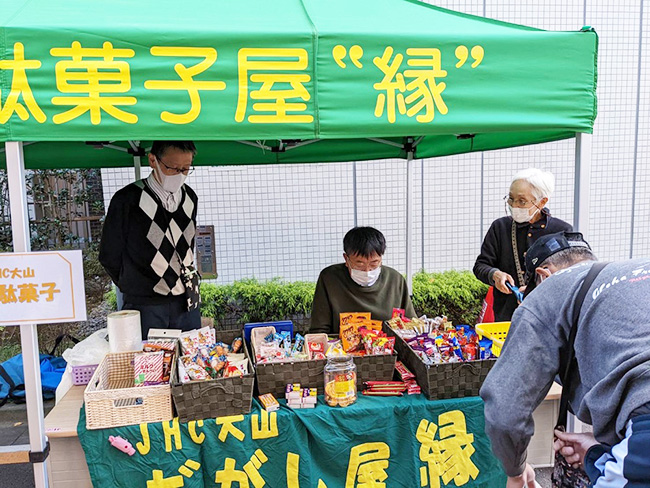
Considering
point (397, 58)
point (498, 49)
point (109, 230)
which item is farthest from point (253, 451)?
point (498, 49)

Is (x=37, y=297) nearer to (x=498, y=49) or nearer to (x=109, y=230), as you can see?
(x=109, y=230)

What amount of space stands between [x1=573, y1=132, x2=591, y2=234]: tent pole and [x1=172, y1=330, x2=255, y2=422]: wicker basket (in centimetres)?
160

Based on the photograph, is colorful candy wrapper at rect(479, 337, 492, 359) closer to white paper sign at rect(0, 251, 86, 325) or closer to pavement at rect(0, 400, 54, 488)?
white paper sign at rect(0, 251, 86, 325)

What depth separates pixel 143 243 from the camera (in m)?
2.64

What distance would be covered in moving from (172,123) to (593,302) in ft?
4.74

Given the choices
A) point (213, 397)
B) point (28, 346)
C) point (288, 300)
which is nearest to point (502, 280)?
point (213, 397)

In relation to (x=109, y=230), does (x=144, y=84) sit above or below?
above

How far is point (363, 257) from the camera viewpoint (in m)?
2.78

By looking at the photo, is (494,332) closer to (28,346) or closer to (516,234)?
(516,234)

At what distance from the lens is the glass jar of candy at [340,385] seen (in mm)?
1901

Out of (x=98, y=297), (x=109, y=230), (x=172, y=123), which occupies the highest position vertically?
(x=172, y=123)

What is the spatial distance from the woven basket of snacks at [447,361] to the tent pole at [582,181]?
71 centimetres

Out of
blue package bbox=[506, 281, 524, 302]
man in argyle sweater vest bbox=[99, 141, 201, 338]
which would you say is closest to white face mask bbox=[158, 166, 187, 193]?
man in argyle sweater vest bbox=[99, 141, 201, 338]

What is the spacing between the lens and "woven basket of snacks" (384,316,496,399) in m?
1.95
